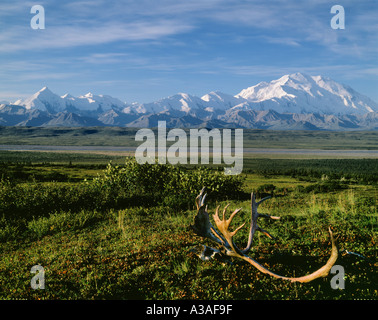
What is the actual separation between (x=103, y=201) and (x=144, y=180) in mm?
6898

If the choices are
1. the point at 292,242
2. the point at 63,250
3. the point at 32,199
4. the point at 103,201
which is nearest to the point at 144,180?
the point at 103,201

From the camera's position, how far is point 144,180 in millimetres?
27594

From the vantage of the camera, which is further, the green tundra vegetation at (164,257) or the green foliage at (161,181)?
the green foliage at (161,181)

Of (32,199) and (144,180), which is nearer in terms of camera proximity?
(32,199)

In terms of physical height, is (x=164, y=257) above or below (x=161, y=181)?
below

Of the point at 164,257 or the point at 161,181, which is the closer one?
the point at 164,257

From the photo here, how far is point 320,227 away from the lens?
1156 cm

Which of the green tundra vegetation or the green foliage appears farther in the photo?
the green foliage

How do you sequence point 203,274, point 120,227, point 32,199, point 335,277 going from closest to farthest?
point 335,277
point 203,274
point 120,227
point 32,199
